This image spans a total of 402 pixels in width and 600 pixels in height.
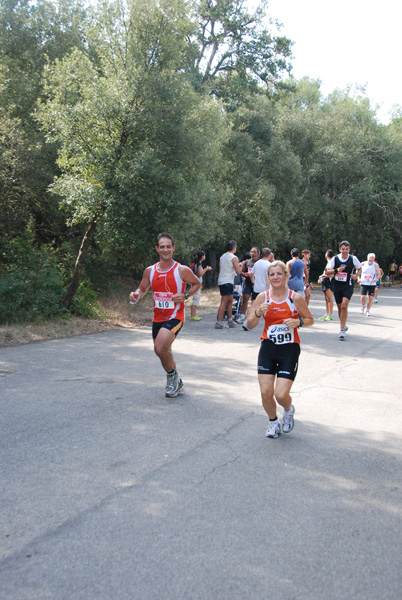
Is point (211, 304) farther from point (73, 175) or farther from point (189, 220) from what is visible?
point (73, 175)

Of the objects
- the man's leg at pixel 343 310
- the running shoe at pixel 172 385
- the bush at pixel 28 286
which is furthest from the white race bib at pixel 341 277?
the bush at pixel 28 286

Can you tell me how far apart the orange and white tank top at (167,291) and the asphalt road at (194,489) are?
3.35 feet

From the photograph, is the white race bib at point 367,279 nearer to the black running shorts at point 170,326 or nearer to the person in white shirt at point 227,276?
the person in white shirt at point 227,276

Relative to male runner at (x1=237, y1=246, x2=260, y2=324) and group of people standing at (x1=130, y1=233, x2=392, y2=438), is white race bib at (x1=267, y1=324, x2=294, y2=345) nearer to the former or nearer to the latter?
group of people standing at (x1=130, y1=233, x2=392, y2=438)

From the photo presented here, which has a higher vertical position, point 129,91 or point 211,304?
point 129,91

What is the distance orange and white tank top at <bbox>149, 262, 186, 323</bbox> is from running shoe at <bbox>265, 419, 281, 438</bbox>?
1949mm

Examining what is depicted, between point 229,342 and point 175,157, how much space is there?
5.28 metres

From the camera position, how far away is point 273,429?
518 centimetres

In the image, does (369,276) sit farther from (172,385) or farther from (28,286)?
(172,385)

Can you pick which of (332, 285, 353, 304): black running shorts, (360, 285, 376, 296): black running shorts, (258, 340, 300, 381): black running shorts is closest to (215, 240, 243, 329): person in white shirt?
(332, 285, 353, 304): black running shorts

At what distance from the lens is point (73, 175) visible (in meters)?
13.6

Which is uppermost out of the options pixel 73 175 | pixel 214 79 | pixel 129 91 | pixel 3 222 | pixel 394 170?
pixel 214 79

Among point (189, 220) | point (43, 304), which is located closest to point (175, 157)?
point (189, 220)

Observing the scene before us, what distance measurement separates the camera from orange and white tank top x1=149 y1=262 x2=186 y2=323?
6.50 meters
